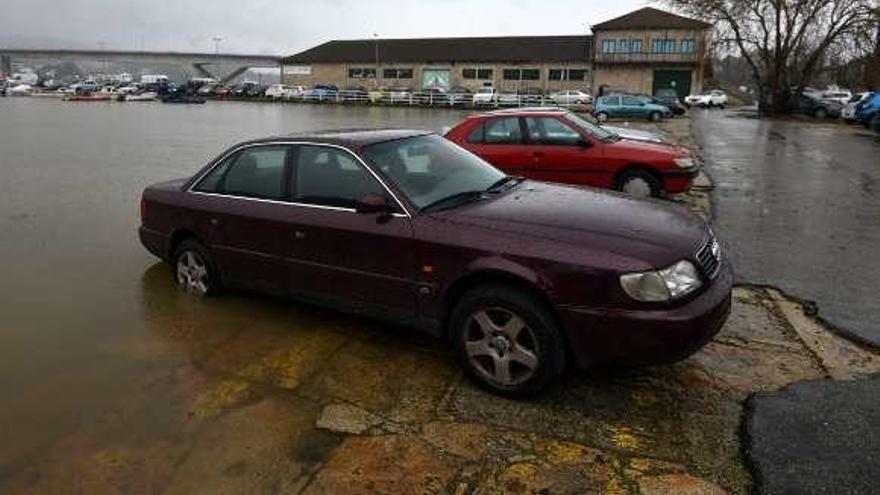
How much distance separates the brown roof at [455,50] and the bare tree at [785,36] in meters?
23.1

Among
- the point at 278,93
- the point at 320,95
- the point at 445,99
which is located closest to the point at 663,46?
the point at 445,99

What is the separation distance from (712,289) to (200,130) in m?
26.7

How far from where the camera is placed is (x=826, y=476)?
3299 millimetres

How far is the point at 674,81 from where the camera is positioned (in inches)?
2464

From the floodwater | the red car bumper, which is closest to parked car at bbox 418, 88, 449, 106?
the floodwater

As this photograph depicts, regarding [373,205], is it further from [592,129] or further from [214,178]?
[592,129]

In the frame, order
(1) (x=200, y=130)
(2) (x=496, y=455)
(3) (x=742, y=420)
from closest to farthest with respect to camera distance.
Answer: (2) (x=496, y=455), (3) (x=742, y=420), (1) (x=200, y=130)

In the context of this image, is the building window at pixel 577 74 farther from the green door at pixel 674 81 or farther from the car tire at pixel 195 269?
the car tire at pixel 195 269

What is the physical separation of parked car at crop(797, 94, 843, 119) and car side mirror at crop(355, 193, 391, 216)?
38361 mm

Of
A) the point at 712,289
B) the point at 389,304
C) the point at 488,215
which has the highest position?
the point at 488,215

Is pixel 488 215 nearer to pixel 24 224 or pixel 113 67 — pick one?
pixel 24 224

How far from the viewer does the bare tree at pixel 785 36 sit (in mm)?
40375

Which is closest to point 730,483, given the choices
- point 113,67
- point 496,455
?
point 496,455

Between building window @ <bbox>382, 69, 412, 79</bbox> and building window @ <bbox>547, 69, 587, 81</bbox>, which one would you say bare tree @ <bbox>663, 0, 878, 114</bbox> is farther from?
building window @ <bbox>382, 69, 412, 79</bbox>
